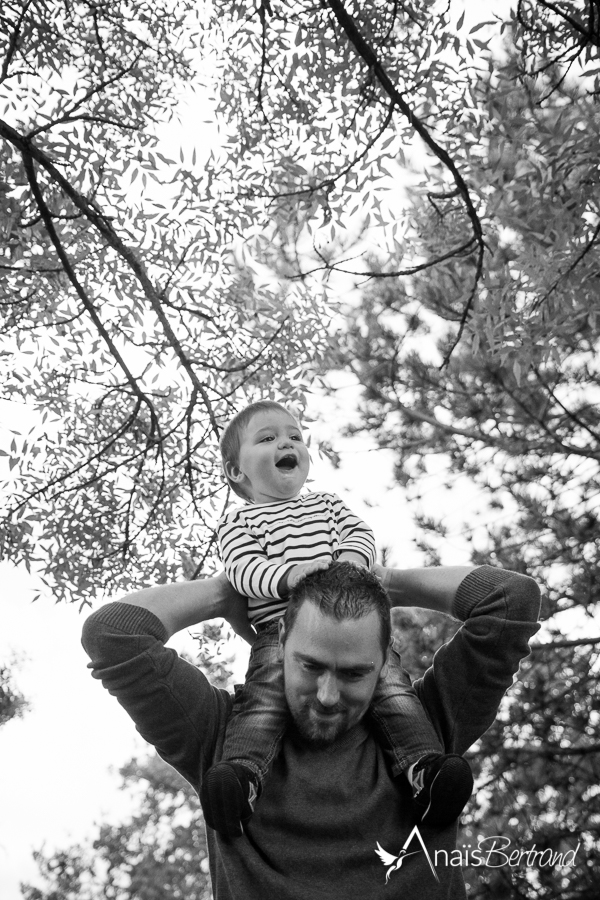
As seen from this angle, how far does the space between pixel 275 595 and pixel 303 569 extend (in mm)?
113

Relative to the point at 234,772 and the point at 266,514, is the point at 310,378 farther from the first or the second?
the point at 234,772

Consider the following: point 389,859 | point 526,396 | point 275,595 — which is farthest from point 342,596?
point 526,396

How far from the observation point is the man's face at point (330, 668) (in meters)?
1.41

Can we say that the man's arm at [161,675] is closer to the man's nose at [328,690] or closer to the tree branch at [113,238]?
the man's nose at [328,690]

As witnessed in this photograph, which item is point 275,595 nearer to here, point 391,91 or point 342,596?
point 342,596

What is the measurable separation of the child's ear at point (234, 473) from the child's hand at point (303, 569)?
21.6 inches

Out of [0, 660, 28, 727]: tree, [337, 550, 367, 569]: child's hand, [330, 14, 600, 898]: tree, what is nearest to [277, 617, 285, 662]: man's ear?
[337, 550, 367, 569]: child's hand

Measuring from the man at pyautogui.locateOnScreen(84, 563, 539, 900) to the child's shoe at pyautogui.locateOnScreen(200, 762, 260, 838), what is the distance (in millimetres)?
94

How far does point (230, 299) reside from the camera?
4215 mm

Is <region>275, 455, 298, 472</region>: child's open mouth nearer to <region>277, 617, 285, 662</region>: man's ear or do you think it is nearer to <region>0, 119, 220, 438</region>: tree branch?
<region>277, 617, 285, 662</region>: man's ear

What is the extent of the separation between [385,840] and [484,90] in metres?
2.61

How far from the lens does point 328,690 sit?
1412 millimetres

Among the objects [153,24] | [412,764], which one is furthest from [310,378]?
[412,764]

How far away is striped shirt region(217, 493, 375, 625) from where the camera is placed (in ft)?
5.51
